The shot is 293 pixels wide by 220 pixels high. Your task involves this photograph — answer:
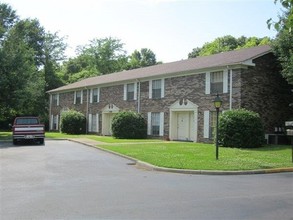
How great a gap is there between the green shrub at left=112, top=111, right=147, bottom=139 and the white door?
324cm

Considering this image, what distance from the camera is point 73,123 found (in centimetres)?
3975

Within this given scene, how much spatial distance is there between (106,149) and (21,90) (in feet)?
47.4

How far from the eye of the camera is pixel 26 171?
13172mm

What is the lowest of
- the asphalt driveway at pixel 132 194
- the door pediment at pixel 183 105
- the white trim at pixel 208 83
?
the asphalt driveway at pixel 132 194

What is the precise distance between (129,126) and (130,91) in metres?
4.66

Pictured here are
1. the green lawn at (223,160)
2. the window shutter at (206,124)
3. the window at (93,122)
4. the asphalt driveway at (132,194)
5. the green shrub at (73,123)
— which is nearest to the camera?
the asphalt driveway at (132,194)

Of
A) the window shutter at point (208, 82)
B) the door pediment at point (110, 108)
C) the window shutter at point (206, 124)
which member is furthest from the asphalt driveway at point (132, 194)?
the door pediment at point (110, 108)

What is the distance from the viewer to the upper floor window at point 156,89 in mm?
30438

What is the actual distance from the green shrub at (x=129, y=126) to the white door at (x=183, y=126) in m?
3.24

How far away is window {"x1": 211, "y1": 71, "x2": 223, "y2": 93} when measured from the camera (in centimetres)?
2538

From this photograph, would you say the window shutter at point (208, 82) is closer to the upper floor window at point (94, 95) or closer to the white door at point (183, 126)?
the white door at point (183, 126)

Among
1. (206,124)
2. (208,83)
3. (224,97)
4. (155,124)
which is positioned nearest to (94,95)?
(155,124)

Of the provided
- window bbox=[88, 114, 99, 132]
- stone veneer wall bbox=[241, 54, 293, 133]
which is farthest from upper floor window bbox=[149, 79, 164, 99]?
window bbox=[88, 114, 99, 132]

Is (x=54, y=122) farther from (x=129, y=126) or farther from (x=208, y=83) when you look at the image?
(x=208, y=83)
